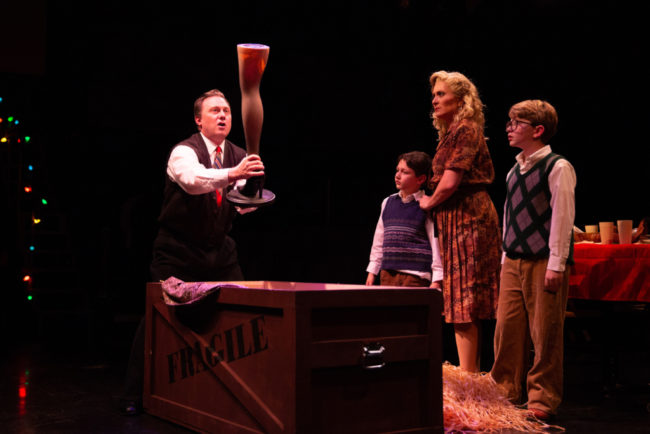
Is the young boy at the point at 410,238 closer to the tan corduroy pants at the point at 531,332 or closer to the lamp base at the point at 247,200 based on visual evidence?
the tan corduroy pants at the point at 531,332

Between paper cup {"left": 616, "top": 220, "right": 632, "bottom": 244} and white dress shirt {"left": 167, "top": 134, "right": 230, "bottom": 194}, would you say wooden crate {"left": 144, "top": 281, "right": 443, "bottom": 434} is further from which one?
paper cup {"left": 616, "top": 220, "right": 632, "bottom": 244}

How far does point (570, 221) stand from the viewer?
2.57 m

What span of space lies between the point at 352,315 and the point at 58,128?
698 centimetres

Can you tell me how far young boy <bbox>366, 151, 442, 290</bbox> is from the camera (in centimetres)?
302

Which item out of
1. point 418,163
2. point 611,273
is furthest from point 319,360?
point 611,273

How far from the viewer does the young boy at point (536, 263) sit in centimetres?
258

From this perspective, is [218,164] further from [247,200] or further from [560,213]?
[560,213]

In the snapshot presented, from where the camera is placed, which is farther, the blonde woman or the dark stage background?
the dark stage background

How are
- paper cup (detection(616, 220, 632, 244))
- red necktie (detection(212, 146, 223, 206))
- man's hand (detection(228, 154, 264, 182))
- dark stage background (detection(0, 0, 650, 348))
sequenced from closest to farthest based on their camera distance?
man's hand (detection(228, 154, 264, 182)) < red necktie (detection(212, 146, 223, 206)) < paper cup (detection(616, 220, 632, 244)) < dark stage background (detection(0, 0, 650, 348))

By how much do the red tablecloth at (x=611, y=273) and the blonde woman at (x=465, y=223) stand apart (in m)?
0.49

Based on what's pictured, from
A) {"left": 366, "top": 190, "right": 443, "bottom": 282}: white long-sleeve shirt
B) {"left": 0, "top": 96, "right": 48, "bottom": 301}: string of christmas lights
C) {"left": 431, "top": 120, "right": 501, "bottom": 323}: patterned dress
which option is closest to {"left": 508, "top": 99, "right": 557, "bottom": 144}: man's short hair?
{"left": 431, "top": 120, "right": 501, "bottom": 323}: patterned dress

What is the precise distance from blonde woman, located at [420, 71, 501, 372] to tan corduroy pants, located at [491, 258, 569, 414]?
4.4 inches

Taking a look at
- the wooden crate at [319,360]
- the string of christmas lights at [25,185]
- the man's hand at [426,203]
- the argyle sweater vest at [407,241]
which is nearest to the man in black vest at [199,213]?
the wooden crate at [319,360]

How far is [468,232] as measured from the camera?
289 cm
